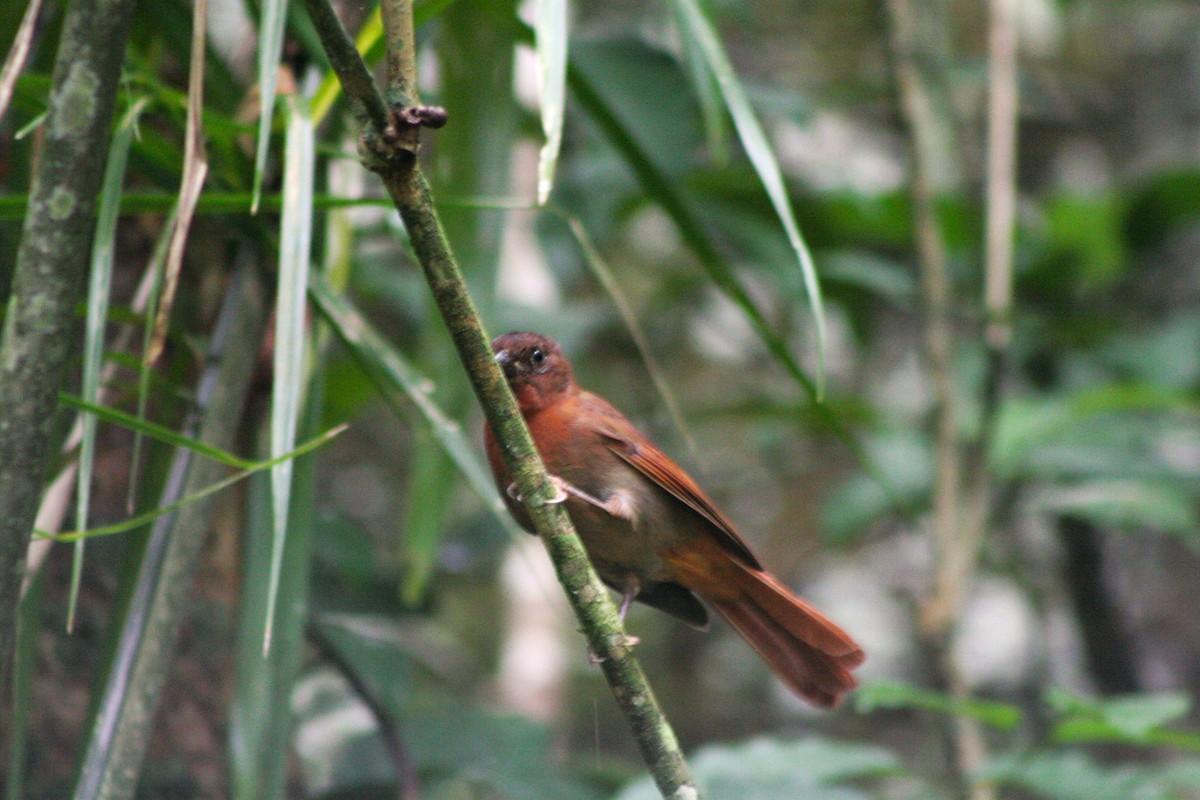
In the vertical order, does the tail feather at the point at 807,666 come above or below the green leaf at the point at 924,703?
above

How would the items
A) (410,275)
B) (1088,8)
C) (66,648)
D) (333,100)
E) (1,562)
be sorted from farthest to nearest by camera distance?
(1088,8) < (410,275) < (66,648) < (333,100) < (1,562)

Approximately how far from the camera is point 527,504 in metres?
1.69

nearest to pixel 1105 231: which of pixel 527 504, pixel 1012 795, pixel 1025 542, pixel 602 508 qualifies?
pixel 1025 542

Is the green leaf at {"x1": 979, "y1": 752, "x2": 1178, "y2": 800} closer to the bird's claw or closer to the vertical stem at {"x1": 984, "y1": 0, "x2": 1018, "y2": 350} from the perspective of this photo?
the bird's claw

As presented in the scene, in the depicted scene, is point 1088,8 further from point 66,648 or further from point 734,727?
point 66,648

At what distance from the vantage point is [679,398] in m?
7.19

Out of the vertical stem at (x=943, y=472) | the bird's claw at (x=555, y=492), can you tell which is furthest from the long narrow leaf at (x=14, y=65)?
the vertical stem at (x=943, y=472)

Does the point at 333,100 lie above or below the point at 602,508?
above

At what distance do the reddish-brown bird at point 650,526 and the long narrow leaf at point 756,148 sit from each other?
86 centimetres

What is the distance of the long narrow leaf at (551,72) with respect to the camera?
63.7 inches

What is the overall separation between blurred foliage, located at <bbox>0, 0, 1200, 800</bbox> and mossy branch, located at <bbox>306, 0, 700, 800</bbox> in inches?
24.2

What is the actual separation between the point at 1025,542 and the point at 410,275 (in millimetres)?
3649

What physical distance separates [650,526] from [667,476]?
0.45 ft

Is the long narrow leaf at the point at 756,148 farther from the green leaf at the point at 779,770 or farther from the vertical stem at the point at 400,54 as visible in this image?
the green leaf at the point at 779,770
